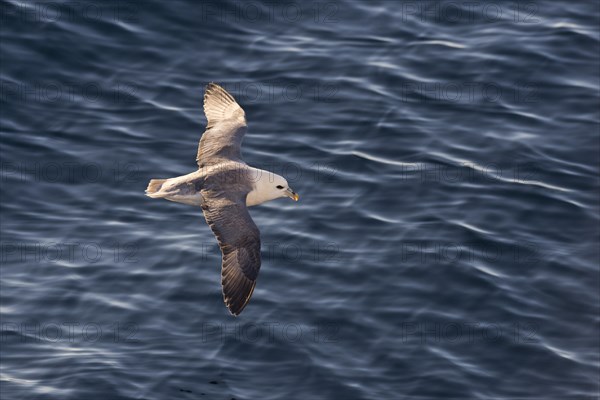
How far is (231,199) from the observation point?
16.9m

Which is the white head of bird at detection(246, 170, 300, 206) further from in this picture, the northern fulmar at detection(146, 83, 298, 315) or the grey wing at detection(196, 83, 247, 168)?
the grey wing at detection(196, 83, 247, 168)

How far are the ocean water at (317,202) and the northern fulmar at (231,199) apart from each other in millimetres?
2382

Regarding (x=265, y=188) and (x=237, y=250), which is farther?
(x=265, y=188)

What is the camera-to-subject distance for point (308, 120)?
915 inches

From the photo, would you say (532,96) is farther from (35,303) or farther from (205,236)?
(35,303)

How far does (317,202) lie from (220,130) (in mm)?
2918

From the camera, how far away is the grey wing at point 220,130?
18.5 m

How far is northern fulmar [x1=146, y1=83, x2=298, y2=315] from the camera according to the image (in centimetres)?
1661

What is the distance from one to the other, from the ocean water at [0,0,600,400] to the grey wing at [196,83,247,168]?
212cm

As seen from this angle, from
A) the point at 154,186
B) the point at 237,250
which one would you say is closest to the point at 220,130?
the point at 154,186

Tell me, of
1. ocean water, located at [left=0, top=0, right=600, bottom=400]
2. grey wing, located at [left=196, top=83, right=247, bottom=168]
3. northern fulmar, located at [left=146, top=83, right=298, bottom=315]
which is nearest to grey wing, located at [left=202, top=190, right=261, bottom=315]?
northern fulmar, located at [left=146, top=83, right=298, bottom=315]

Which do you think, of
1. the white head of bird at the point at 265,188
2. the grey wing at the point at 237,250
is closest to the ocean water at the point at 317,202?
the grey wing at the point at 237,250

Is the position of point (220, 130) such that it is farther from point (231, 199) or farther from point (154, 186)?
point (231, 199)

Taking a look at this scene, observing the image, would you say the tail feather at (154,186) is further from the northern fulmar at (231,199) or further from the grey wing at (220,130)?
the grey wing at (220,130)
